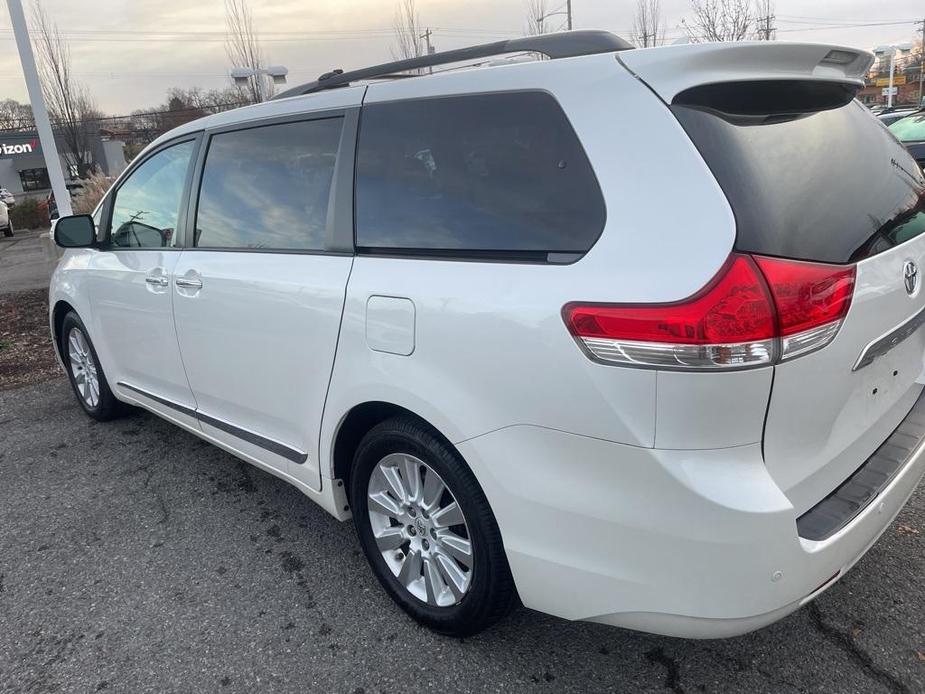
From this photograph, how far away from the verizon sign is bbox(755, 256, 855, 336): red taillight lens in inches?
2249

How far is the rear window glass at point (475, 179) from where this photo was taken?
188 centimetres

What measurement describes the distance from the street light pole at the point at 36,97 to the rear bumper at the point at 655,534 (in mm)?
8424

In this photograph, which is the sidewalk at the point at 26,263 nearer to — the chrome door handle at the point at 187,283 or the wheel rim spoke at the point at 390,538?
the chrome door handle at the point at 187,283

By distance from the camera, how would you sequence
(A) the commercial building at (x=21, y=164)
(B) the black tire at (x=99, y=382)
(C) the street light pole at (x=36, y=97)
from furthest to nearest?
(A) the commercial building at (x=21, y=164), (C) the street light pole at (x=36, y=97), (B) the black tire at (x=99, y=382)

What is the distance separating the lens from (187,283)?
3.15m

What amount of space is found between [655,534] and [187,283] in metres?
2.35

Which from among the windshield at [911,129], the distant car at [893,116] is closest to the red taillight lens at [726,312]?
the windshield at [911,129]

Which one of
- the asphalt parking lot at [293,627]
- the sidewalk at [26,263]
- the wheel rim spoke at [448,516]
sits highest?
the wheel rim spoke at [448,516]

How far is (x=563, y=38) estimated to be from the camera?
2.18m

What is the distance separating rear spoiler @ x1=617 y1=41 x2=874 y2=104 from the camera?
5.86 feet

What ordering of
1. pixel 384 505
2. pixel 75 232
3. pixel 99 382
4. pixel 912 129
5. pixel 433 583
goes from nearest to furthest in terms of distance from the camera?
pixel 433 583 → pixel 384 505 → pixel 75 232 → pixel 99 382 → pixel 912 129

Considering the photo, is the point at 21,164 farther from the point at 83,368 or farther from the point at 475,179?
the point at 475,179

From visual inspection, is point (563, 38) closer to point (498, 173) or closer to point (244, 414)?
point (498, 173)

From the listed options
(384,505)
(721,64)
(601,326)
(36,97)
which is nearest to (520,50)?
(721,64)
